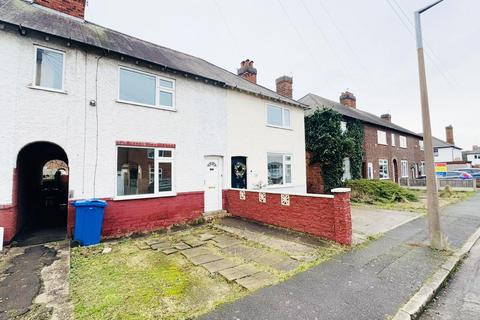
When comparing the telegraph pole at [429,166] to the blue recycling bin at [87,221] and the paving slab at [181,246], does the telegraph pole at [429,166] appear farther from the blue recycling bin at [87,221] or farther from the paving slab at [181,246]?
the blue recycling bin at [87,221]

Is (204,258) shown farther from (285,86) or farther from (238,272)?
(285,86)

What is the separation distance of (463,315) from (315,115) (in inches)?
561

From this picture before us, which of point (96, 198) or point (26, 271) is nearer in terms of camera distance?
point (26, 271)

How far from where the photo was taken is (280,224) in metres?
7.91

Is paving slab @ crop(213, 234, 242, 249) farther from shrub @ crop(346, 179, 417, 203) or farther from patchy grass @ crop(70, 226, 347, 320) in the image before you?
shrub @ crop(346, 179, 417, 203)

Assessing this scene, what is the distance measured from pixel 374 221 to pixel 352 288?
5.94 meters

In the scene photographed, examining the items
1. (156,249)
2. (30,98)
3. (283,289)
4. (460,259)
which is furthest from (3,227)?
(460,259)

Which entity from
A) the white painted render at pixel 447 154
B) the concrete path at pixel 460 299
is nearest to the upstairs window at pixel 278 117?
the concrete path at pixel 460 299

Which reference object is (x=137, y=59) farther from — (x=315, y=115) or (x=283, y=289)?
(x=315, y=115)

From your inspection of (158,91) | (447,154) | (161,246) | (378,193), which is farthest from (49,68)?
(447,154)

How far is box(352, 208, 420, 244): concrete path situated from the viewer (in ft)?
24.1

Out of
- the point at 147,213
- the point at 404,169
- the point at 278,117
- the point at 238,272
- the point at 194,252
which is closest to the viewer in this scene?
the point at 238,272

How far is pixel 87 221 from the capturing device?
6.40 metres

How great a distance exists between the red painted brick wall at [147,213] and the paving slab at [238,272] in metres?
4.29
